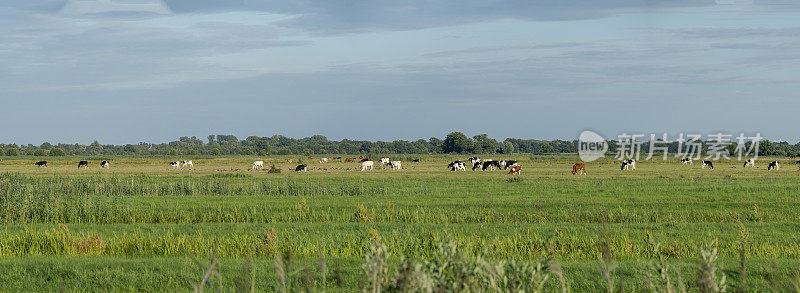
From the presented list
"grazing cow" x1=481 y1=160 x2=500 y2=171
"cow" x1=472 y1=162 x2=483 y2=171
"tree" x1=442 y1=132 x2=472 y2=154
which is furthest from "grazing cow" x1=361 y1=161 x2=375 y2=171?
"tree" x1=442 y1=132 x2=472 y2=154

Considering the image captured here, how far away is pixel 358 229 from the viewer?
20.9 meters

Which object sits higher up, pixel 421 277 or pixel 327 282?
pixel 421 277

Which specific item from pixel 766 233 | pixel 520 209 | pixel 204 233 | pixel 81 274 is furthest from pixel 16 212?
pixel 766 233

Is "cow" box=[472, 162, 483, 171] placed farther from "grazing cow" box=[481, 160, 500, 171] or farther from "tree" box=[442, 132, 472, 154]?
"tree" box=[442, 132, 472, 154]

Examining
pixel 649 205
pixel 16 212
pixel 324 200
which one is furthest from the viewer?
pixel 324 200

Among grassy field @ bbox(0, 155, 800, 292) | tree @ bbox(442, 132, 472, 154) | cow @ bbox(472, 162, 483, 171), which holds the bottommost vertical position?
grassy field @ bbox(0, 155, 800, 292)

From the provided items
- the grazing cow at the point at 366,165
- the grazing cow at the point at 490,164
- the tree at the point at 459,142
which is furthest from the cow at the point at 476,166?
the tree at the point at 459,142

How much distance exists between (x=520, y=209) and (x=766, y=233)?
977 cm

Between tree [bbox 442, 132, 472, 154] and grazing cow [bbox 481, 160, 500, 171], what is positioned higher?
tree [bbox 442, 132, 472, 154]

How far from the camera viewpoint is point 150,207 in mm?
27953

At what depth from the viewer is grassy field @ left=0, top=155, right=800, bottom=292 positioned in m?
12.1

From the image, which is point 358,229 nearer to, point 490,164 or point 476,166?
point 476,166

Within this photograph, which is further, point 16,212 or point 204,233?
point 16,212

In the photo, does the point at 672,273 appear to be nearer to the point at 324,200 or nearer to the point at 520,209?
the point at 520,209
